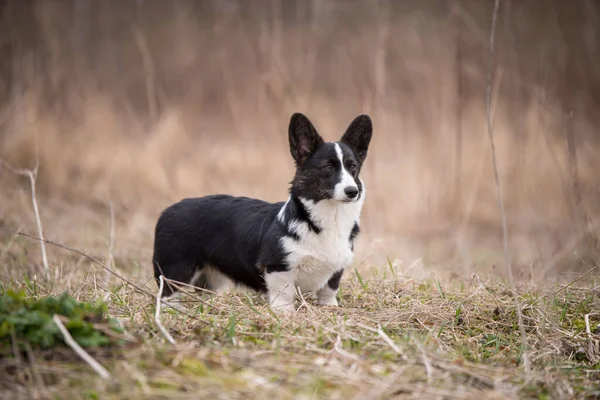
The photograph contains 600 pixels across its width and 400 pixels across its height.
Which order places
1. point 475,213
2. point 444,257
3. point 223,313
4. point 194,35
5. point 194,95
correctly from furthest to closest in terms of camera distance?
point 194,35 → point 194,95 → point 475,213 → point 444,257 → point 223,313

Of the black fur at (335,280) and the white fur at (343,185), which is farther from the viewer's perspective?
the black fur at (335,280)

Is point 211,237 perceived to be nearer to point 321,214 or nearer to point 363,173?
point 321,214

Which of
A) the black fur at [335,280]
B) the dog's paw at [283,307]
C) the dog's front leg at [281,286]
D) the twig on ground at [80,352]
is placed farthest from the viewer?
the black fur at [335,280]

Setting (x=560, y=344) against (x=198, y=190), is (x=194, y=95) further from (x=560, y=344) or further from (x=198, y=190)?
(x=560, y=344)

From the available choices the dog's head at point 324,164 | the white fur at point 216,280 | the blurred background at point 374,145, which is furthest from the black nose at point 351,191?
the blurred background at point 374,145

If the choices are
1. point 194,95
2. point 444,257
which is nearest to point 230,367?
point 444,257

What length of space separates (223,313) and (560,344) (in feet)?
5.70

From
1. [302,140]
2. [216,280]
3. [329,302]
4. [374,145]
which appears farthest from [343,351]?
[374,145]

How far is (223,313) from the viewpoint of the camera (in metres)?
3.56

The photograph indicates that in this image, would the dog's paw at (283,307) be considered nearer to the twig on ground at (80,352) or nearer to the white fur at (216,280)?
the white fur at (216,280)

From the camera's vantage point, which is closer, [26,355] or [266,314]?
[26,355]

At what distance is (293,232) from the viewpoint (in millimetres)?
3916

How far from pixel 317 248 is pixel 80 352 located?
1779 mm

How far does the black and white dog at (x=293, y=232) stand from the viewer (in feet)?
12.8
